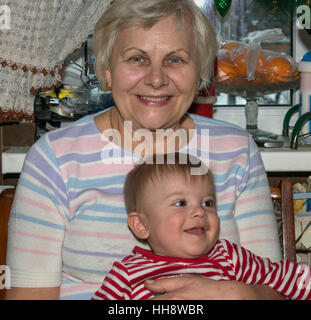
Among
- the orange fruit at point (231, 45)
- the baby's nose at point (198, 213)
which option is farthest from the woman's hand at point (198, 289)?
the orange fruit at point (231, 45)

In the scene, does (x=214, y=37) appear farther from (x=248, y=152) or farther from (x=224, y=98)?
(x=224, y=98)

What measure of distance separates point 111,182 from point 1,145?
993mm

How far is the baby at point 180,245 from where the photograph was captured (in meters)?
1.35

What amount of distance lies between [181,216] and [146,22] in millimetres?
514

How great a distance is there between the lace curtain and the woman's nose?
2.24 feet

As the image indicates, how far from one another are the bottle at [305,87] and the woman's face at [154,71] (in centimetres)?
76

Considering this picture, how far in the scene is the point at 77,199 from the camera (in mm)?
1507

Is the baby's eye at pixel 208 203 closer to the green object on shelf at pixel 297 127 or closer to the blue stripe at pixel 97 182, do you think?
the blue stripe at pixel 97 182

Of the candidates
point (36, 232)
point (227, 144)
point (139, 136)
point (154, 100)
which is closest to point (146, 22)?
point (154, 100)

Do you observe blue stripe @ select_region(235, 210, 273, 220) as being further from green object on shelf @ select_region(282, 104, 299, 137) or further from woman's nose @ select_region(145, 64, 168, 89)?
green object on shelf @ select_region(282, 104, 299, 137)

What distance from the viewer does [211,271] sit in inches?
54.1
